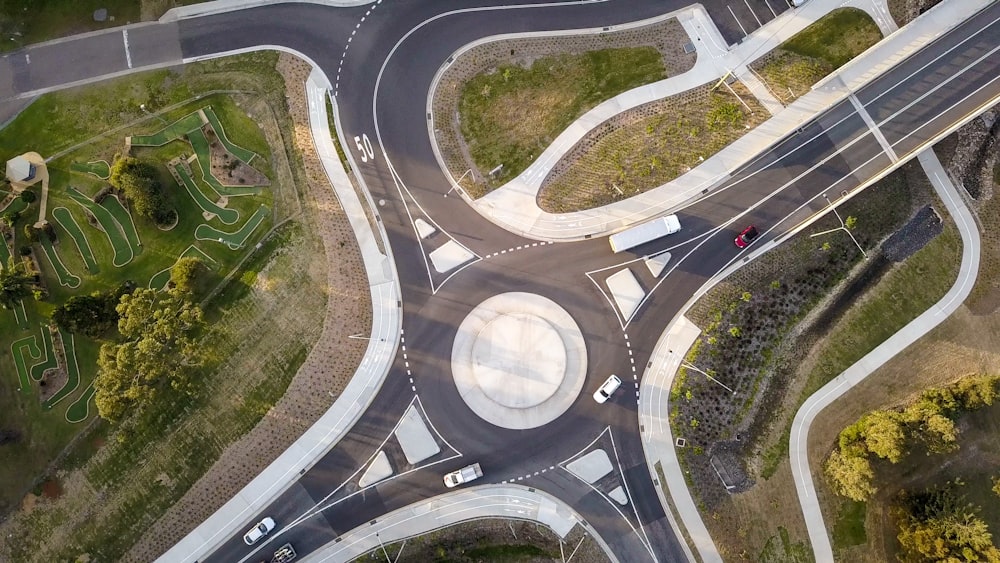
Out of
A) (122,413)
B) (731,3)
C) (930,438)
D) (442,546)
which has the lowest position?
(442,546)

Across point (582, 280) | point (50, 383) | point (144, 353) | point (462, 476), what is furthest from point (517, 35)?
point (50, 383)

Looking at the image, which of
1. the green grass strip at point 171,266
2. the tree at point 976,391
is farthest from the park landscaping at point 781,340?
the green grass strip at point 171,266

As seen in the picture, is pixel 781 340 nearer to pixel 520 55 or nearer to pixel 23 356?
pixel 520 55

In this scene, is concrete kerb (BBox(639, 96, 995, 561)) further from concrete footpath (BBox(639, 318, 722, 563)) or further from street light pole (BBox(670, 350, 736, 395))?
street light pole (BBox(670, 350, 736, 395))

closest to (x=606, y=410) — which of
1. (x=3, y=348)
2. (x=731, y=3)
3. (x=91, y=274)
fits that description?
(x=731, y=3)

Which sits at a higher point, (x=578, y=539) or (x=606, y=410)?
(x=606, y=410)

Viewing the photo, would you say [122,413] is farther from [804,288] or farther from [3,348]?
[804,288]
